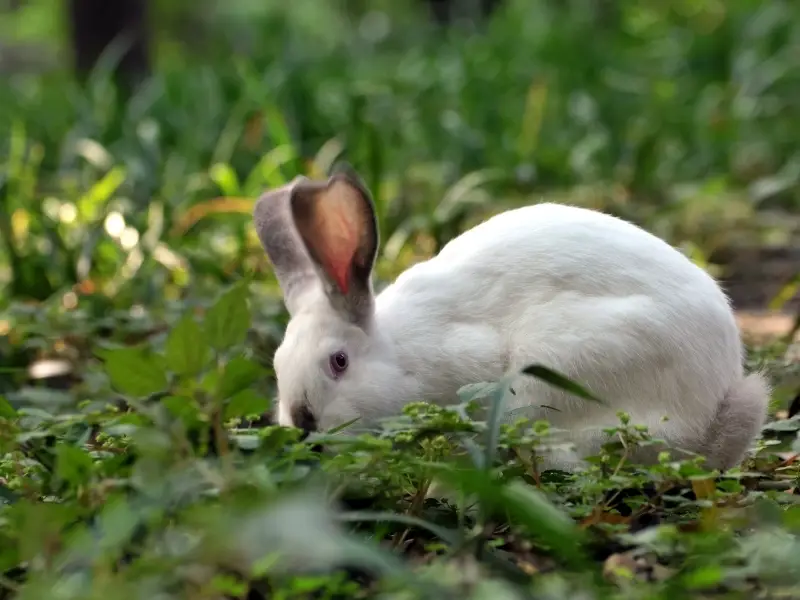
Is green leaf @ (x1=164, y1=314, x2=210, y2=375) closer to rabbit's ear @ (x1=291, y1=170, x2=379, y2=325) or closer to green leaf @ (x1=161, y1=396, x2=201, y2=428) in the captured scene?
green leaf @ (x1=161, y1=396, x2=201, y2=428)

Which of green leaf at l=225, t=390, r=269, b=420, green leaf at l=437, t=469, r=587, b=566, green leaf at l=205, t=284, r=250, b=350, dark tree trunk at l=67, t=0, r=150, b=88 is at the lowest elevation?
green leaf at l=437, t=469, r=587, b=566

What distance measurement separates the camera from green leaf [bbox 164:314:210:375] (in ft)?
7.22

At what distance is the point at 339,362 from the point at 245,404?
2.61 feet

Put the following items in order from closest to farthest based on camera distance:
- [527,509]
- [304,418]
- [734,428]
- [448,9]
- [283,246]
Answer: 1. [527,509]
2. [734,428]
3. [304,418]
4. [283,246]
5. [448,9]

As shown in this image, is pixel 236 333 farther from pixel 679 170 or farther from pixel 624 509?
pixel 679 170

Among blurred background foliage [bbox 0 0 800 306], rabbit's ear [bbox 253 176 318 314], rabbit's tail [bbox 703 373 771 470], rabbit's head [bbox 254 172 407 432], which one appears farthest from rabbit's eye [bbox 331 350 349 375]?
blurred background foliage [bbox 0 0 800 306]

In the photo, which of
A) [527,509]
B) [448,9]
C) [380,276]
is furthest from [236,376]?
[448,9]

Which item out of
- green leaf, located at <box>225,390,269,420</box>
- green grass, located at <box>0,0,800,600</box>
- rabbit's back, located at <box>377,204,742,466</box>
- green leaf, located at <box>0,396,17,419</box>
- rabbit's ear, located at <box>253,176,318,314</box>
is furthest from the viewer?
rabbit's ear, located at <box>253,176,318,314</box>

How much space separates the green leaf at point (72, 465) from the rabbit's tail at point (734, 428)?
1.42 meters

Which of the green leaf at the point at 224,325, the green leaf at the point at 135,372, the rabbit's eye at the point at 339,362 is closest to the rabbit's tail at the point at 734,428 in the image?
the rabbit's eye at the point at 339,362

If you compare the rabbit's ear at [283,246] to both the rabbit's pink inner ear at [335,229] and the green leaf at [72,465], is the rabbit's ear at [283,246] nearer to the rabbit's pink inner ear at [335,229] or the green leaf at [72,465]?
the rabbit's pink inner ear at [335,229]

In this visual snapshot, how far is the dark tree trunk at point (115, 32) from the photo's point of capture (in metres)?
9.57

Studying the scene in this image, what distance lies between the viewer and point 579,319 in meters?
2.96

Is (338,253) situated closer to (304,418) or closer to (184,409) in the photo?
(304,418)
